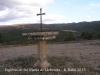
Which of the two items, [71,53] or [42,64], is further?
[71,53]

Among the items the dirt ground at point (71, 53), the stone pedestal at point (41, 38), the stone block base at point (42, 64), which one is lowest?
the dirt ground at point (71, 53)

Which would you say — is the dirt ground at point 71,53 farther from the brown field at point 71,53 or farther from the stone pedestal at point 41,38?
the stone pedestal at point 41,38

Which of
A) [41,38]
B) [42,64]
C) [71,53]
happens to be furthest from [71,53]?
[41,38]

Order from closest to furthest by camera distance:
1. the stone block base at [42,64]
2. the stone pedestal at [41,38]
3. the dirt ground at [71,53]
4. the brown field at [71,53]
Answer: the stone pedestal at [41,38], the stone block base at [42,64], the brown field at [71,53], the dirt ground at [71,53]

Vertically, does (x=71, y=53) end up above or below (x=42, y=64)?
below

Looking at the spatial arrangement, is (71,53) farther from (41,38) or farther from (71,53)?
(41,38)

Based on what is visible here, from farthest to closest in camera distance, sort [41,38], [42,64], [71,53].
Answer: [71,53], [42,64], [41,38]

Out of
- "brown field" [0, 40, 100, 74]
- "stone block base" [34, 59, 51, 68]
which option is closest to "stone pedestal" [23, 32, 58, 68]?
"stone block base" [34, 59, 51, 68]

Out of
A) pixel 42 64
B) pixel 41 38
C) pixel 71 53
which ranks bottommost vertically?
pixel 71 53

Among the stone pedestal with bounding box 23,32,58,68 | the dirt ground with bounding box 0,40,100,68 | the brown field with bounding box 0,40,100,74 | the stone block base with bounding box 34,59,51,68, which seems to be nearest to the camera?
the stone pedestal with bounding box 23,32,58,68

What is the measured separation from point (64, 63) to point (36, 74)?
1994 mm

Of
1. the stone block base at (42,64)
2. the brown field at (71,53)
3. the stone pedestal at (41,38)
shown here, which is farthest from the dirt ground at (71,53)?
the stone pedestal at (41,38)

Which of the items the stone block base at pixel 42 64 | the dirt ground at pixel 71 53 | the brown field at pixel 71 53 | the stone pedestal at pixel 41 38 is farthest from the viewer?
the dirt ground at pixel 71 53

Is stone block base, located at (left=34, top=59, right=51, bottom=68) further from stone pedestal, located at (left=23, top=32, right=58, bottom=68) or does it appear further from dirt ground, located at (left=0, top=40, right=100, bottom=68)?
dirt ground, located at (left=0, top=40, right=100, bottom=68)
